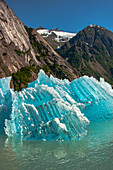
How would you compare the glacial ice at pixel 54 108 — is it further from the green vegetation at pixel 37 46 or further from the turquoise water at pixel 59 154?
the green vegetation at pixel 37 46

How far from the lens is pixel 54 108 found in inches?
645

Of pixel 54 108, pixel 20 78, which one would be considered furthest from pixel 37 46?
pixel 54 108

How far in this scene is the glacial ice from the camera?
1444 cm

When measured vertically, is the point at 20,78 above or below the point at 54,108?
above

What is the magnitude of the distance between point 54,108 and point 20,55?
60.0 metres

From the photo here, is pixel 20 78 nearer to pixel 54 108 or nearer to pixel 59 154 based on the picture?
pixel 54 108

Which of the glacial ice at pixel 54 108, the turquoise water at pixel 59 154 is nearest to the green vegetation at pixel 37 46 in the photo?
the glacial ice at pixel 54 108

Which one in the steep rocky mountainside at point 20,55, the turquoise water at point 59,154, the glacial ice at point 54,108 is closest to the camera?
the turquoise water at point 59,154

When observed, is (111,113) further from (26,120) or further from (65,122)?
(26,120)

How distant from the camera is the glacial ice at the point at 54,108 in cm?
1444

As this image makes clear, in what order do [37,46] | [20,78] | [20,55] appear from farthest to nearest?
1. [37,46]
2. [20,55]
3. [20,78]

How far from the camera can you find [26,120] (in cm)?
1639

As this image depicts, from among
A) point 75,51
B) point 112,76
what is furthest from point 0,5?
point 112,76

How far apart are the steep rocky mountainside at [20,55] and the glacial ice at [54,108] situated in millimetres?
Answer: 34085
